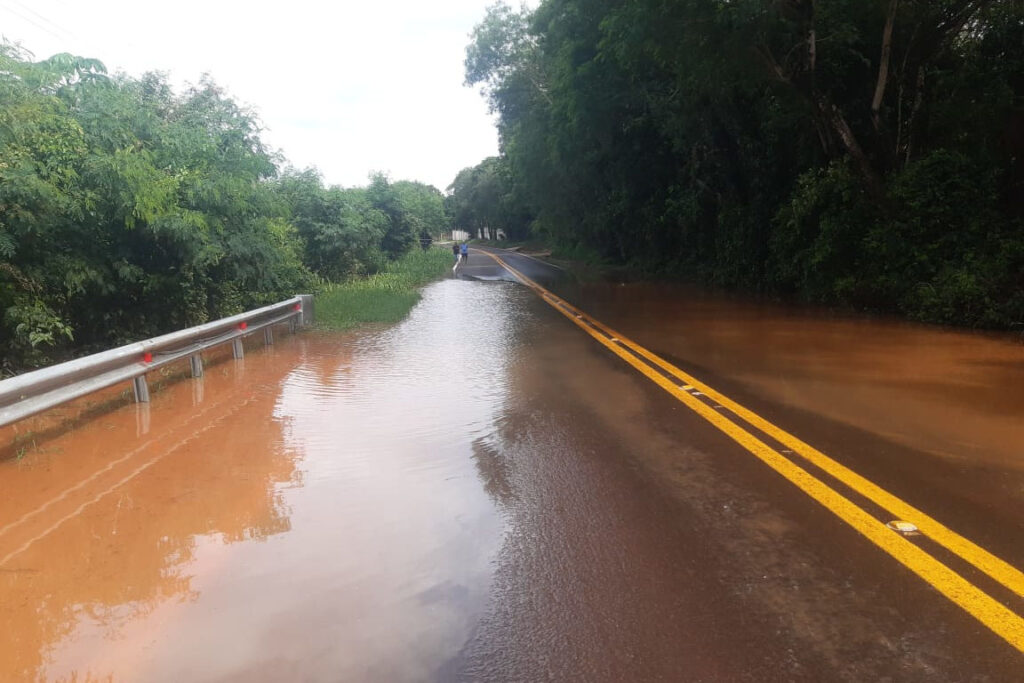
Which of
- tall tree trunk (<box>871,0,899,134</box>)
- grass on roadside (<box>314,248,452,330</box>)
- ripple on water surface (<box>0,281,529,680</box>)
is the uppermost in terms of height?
tall tree trunk (<box>871,0,899,134</box>)

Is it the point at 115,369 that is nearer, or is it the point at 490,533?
the point at 490,533

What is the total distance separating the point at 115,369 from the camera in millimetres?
7438

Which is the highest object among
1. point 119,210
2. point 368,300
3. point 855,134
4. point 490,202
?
point 490,202

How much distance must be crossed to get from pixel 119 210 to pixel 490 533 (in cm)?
825

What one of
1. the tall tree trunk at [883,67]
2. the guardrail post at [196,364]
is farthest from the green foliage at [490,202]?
the guardrail post at [196,364]

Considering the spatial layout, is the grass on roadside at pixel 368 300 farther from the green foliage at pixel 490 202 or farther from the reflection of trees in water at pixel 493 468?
the green foliage at pixel 490 202

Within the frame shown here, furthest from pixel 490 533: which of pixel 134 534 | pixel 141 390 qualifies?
pixel 141 390

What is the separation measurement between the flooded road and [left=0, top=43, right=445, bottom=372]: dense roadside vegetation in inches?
102

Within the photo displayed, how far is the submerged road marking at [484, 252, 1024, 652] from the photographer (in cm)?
337

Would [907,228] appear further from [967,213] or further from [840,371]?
[840,371]

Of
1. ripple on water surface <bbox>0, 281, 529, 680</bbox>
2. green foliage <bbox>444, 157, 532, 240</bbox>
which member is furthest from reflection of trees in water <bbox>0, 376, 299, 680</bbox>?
green foliage <bbox>444, 157, 532, 240</bbox>

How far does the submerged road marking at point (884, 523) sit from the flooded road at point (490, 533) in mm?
106

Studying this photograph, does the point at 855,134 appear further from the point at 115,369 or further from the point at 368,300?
the point at 115,369

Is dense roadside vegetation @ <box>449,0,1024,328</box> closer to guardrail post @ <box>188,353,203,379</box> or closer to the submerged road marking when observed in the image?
the submerged road marking
